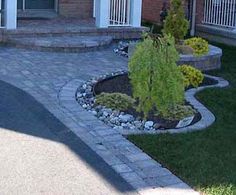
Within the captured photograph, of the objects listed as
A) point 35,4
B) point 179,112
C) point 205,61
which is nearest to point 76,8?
point 35,4

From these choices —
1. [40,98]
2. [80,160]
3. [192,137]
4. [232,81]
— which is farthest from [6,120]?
[232,81]

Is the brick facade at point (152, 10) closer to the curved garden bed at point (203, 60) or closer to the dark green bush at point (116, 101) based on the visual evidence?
the curved garden bed at point (203, 60)

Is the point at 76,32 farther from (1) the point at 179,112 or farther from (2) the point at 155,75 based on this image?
(2) the point at 155,75

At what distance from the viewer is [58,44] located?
461 inches

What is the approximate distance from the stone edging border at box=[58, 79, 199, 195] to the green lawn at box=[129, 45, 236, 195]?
0.38ft

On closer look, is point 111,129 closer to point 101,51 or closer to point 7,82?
point 7,82

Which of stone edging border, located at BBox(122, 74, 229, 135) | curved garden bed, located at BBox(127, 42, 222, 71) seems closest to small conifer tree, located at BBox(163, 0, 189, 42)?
curved garden bed, located at BBox(127, 42, 222, 71)

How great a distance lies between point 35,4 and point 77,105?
8.06 m

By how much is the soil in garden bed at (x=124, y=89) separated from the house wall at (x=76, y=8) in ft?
20.1

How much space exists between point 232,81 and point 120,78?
73.6 inches

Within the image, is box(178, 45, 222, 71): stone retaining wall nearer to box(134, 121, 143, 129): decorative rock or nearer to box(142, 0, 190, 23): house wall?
box(134, 121, 143, 129): decorative rock

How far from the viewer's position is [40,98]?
26.2ft

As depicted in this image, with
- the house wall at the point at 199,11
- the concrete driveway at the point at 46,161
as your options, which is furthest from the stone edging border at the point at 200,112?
the house wall at the point at 199,11

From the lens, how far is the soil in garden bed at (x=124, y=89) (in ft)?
23.3
